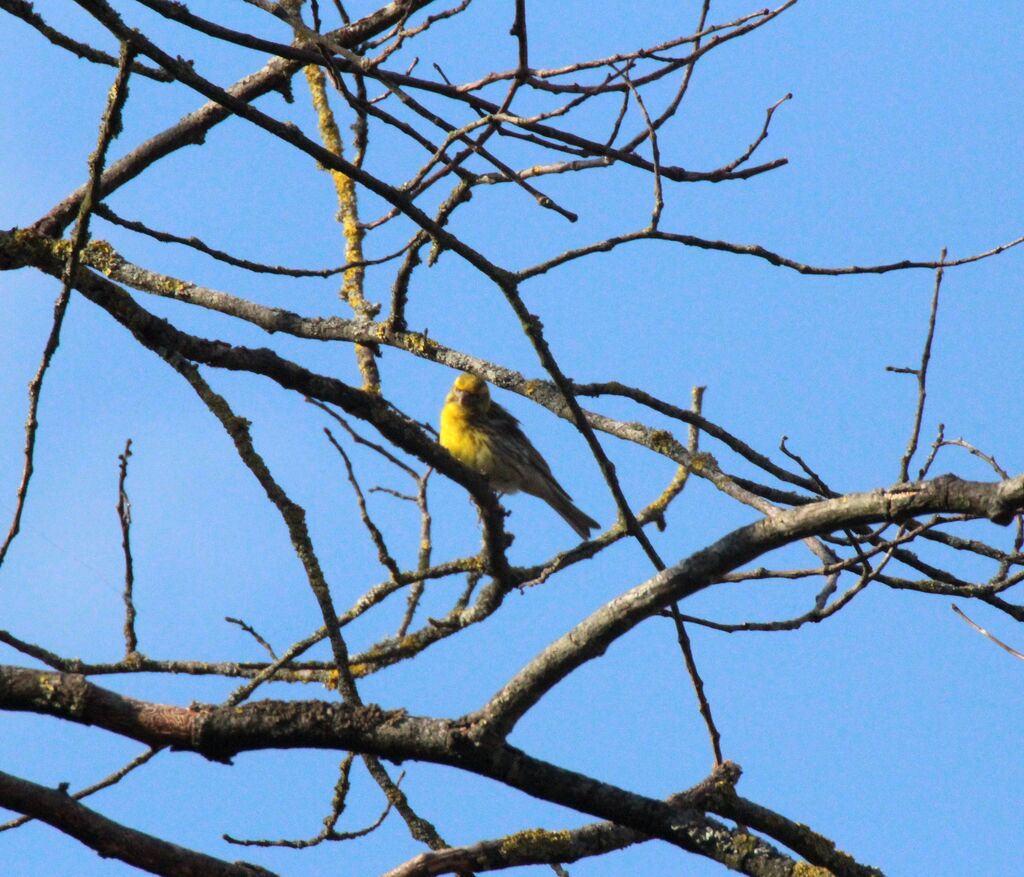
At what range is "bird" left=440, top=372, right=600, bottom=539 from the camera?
9.24m

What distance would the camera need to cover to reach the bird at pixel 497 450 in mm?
9242

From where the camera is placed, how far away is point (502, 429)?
9.66m

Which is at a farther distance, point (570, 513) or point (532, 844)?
point (570, 513)

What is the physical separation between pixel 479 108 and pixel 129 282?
2678mm

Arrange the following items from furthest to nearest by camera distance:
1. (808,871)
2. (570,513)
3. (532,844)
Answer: (570,513) < (532,844) < (808,871)

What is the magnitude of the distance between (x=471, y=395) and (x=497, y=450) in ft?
1.85

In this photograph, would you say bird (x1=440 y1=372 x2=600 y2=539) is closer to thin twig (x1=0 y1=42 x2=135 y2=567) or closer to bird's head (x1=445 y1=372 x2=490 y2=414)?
bird's head (x1=445 y1=372 x2=490 y2=414)

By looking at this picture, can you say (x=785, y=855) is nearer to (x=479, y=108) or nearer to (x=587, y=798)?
(x=587, y=798)

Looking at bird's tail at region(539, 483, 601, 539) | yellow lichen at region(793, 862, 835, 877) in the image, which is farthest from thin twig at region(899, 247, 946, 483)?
bird's tail at region(539, 483, 601, 539)

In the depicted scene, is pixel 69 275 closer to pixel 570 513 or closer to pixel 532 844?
pixel 532 844

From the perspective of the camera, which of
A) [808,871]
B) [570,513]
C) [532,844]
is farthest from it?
[570,513]

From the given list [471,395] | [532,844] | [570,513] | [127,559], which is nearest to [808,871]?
[532,844]

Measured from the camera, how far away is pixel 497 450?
9.32m

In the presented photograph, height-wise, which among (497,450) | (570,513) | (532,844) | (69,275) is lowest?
(532,844)
